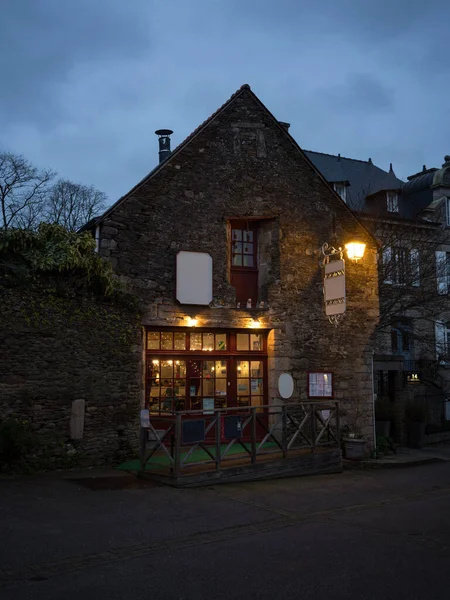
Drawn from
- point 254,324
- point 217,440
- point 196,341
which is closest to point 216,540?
point 217,440

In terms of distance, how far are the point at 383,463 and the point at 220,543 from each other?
7737 mm

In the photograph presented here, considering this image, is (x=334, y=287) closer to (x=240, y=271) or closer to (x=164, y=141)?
(x=240, y=271)

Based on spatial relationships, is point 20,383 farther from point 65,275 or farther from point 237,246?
point 237,246

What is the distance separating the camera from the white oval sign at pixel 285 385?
12.9 meters

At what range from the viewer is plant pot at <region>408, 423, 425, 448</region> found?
17.0 meters

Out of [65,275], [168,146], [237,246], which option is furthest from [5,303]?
[168,146]

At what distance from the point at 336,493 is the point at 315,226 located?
6395mm

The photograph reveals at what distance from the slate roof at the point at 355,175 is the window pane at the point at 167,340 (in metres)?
14.0

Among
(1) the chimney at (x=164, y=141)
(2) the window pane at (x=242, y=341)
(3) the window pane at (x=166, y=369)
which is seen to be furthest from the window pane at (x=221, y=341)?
(1) the chimney at (x=164, y=141)

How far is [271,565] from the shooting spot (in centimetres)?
574

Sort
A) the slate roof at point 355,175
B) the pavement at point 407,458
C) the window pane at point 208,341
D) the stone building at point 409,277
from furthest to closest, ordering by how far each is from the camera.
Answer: the slate roof at point 355,175, the stone building at point 409,277, the pavement at point 407,458, the window pane at point 208,341

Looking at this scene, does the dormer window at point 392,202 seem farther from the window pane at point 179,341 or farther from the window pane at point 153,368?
the window pane at point 153,368

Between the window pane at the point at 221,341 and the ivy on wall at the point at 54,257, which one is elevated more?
the ivy on wall at the point at 54,257

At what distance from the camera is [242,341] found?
1305cm
